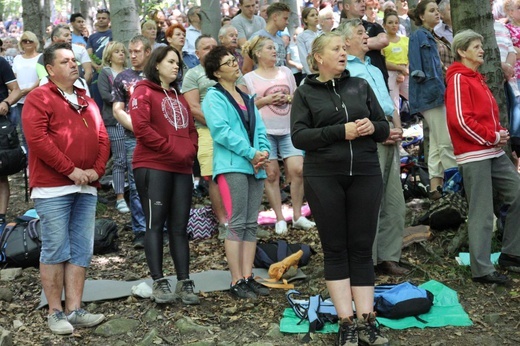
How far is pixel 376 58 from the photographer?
331 inches

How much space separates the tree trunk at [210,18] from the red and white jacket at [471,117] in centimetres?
524

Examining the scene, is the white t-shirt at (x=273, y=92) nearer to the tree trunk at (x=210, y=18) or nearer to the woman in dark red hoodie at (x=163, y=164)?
the woman in dark red hoodie at (x=163, y=164)

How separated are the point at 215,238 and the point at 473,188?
3.27 m

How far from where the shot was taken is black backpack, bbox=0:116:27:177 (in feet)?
29.3

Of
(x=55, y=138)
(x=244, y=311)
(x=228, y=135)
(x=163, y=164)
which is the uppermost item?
(x=55, y=138)

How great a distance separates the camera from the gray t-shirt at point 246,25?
1177 centimetres

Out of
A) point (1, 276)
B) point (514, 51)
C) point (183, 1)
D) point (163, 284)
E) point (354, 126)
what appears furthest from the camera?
point (183, 1)

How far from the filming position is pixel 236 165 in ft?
22.0

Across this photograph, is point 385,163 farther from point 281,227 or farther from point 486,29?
point 281,227

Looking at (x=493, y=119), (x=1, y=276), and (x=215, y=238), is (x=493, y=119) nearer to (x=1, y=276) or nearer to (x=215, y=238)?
(x=215, y=238)

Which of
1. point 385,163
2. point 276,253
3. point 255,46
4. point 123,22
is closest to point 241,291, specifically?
point 276,253

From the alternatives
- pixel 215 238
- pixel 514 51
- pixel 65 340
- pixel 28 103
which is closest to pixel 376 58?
pixel 514 51

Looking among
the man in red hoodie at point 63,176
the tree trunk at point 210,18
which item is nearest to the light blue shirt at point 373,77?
the man in red hoodie at point 63,176

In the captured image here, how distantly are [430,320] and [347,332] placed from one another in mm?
931
